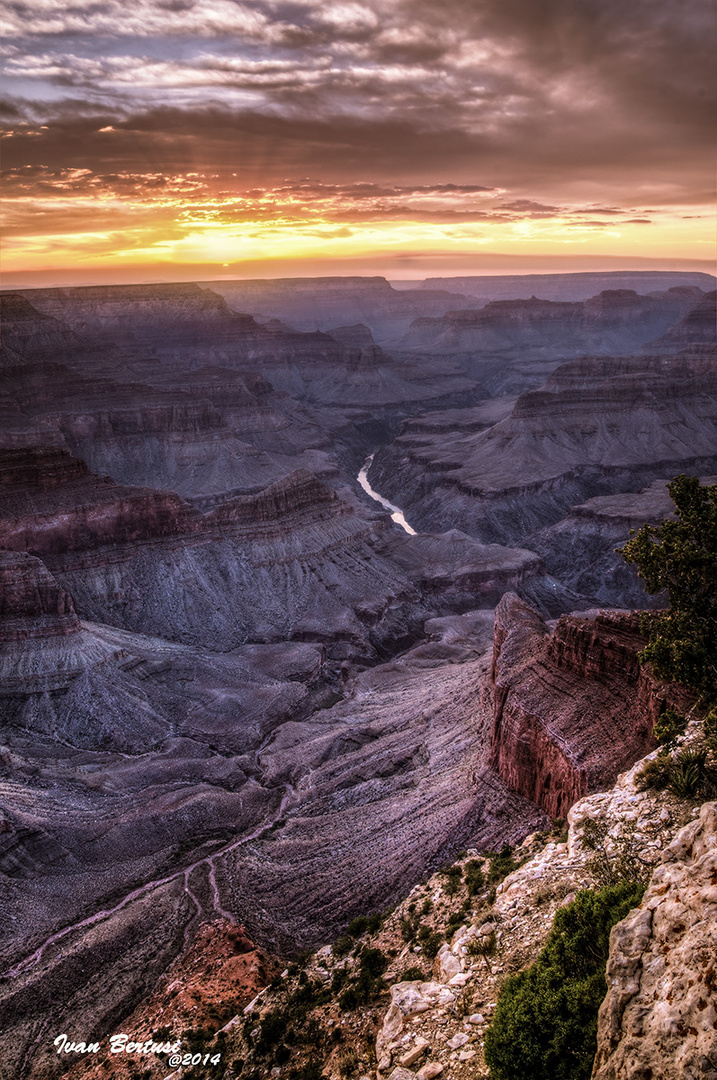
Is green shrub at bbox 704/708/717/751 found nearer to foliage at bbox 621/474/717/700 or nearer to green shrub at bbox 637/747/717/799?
green shrub at bbox 637/747/717/799

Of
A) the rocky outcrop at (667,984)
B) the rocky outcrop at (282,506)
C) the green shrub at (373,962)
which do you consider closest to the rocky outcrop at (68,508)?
the rocky outcrop at (282,506)

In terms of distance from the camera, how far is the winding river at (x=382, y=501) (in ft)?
359

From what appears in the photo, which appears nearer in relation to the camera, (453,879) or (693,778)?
(693,778)

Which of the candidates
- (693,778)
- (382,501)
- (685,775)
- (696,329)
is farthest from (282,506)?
(696,329)

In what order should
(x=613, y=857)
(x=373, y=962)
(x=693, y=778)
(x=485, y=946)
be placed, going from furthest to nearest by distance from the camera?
(x=373, y=962), (x=693, y=778), (x=613, y=857), (x=485, y=946)

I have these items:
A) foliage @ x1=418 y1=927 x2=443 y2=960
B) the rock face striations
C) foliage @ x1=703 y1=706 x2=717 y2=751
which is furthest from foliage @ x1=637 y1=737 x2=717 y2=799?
the rock face striations

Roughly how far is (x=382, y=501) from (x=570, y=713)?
94766 millimetres

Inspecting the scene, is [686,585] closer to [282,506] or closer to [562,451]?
[282,506]

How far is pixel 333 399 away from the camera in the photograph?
572 feet

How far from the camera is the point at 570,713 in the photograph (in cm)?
2666

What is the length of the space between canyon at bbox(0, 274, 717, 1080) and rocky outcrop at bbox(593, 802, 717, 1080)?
1309cm

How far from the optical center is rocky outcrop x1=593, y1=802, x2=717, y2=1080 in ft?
26.7

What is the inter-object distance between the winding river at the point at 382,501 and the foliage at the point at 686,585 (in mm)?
80676

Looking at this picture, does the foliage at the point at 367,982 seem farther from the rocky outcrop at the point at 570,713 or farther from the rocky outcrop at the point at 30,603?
the rocky outcrop at the point at 30,603
